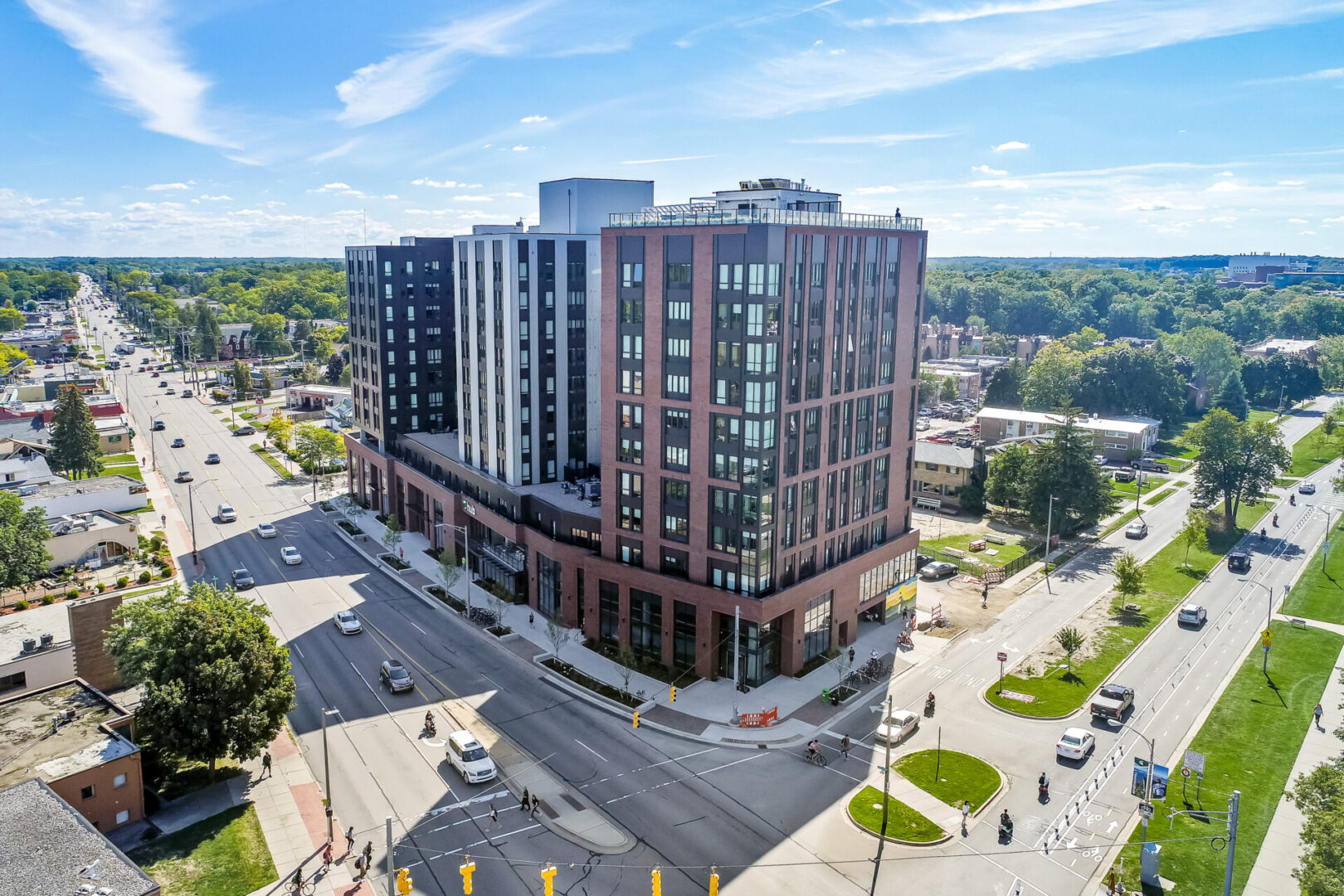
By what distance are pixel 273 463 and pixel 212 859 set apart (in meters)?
104

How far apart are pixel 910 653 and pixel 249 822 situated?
49.1 m

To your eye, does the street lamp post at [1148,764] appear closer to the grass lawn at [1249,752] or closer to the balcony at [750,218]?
the grass lawn at [1249,752]

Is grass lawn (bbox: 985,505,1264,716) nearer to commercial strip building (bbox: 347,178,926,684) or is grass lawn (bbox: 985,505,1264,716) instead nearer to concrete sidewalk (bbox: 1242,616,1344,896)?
concrete sidewalk (bbox: 1242,616,1344,896)

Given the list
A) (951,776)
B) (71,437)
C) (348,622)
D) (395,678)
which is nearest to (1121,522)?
(951,776)

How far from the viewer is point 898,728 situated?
2275 inches

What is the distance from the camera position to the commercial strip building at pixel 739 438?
62031mm

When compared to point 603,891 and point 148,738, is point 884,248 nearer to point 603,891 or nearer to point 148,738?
point 603,891

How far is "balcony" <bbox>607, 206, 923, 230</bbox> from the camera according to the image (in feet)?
203

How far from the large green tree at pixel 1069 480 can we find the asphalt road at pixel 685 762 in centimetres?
1278

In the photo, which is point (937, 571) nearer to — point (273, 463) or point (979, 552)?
point (979, 552)

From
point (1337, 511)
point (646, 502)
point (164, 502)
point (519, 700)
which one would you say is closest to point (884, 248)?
point (646, 502)

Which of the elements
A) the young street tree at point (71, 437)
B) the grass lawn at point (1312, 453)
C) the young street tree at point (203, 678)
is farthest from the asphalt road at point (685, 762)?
the grass lawn at point (1312, 453)

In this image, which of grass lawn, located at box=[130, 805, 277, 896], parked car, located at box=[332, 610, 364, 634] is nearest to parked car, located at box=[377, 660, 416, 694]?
parked car, located at box=[332, 610, 364, 634]

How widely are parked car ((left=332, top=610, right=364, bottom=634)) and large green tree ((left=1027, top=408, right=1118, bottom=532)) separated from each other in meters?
74.0
